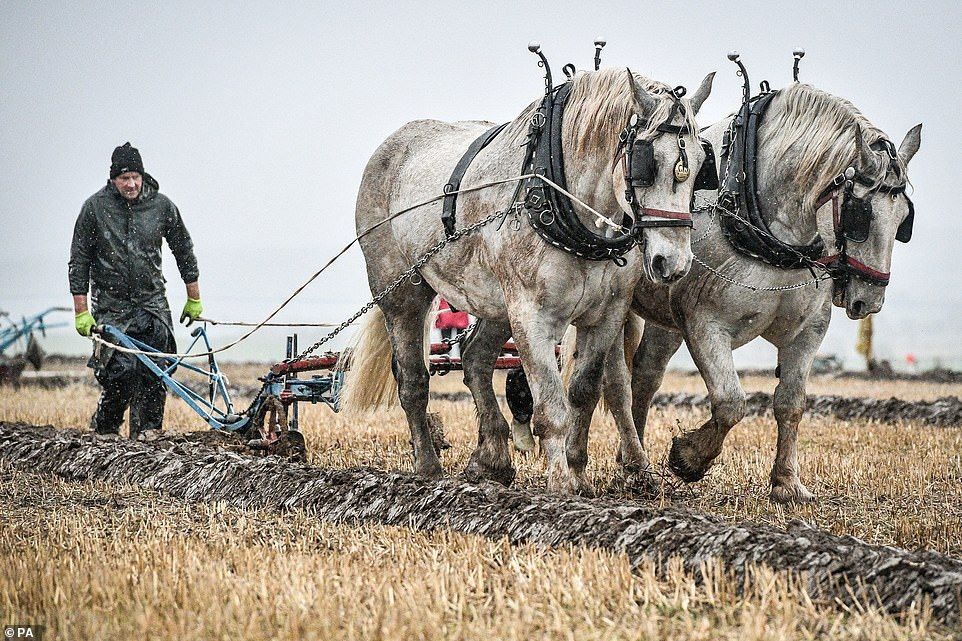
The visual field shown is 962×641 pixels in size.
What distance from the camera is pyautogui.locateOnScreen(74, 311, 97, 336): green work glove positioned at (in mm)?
8391

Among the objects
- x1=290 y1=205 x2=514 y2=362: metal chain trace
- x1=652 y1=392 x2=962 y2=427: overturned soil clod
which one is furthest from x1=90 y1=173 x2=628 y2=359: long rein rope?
x1=652 y1=392 x2=962 y2=427: overturned soil clod

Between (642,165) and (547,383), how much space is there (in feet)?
3.89

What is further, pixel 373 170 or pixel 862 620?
pixel 373 170

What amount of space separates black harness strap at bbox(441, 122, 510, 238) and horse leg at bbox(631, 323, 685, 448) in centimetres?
156

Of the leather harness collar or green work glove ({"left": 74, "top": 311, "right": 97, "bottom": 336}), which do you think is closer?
the leather harness collar

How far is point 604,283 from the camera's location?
599cm

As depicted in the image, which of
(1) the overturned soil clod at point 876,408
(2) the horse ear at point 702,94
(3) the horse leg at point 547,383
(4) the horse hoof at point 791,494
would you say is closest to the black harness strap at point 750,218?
(2) the horse ear at point 702,94

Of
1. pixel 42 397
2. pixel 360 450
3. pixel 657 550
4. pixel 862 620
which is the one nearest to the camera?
pixel 862 620

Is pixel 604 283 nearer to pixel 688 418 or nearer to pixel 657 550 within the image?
pixel 657 550

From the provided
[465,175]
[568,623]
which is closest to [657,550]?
[568,623]

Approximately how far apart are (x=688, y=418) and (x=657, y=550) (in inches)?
310

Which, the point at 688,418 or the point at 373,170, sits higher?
the point at 373,170

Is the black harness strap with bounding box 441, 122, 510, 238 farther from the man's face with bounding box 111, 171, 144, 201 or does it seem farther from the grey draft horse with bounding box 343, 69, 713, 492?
the man's face with bounding box 111, 171, 144, 201

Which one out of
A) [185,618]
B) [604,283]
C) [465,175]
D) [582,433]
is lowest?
[185,618]
